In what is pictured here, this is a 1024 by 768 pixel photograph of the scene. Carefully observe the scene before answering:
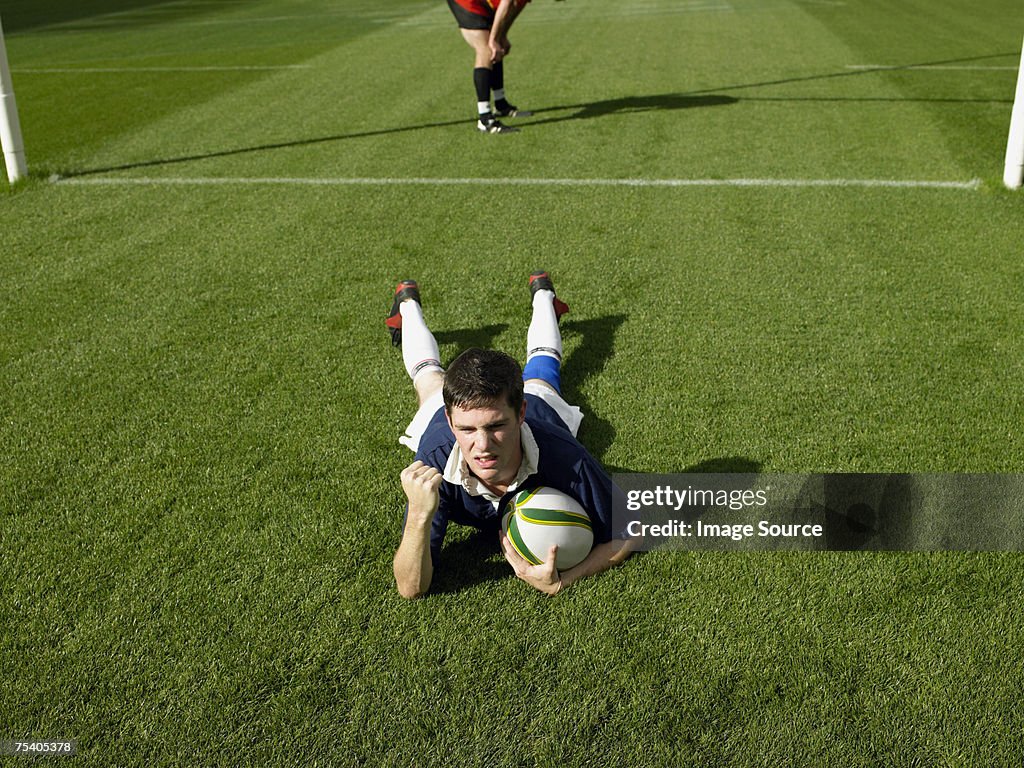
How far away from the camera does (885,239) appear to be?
780 centimetres

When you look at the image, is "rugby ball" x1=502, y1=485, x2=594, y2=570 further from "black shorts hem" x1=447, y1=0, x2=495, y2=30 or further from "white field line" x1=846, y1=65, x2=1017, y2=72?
"white field line" x1=846, y1=65, x2=1017, y2=72

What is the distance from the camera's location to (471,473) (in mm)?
3824

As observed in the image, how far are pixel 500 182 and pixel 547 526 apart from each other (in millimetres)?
6476

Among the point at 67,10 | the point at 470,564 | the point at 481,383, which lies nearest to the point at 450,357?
the point at 470,564

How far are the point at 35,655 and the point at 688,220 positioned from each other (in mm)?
6398

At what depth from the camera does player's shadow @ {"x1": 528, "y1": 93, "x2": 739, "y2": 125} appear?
1259 centimetres

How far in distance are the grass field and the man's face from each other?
576 mm

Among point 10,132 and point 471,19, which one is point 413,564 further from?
point 471,19

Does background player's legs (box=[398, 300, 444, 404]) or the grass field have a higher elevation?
background player's legs (box=[398, 300, 444, 404])

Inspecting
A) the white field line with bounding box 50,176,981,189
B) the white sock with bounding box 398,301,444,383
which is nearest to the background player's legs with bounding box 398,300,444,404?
the white sock with bounding box 398,301,444,383

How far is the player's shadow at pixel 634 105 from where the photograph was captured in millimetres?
12594

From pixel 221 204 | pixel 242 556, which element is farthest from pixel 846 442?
pixel 221 204

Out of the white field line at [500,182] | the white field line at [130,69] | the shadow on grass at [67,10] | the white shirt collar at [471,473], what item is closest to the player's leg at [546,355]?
the white shirt collar at [471,473]

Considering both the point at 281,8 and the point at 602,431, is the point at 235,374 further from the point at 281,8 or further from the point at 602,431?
the point at 281,8
